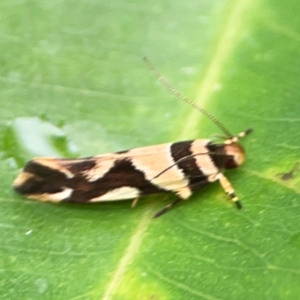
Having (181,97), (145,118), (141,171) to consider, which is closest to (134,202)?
(141,171)

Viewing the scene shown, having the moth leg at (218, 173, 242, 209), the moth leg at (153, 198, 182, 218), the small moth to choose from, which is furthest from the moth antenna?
the moth leg at (153, 198, 182, 218)

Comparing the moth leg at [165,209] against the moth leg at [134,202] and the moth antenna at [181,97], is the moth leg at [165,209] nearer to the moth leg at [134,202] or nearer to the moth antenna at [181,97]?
the moth leg at [134,202]

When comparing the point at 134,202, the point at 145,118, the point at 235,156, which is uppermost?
the point at 145,118

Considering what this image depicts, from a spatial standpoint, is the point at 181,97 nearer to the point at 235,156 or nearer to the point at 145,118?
the point at 145,118

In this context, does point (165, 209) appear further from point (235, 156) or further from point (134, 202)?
point (235, 156)

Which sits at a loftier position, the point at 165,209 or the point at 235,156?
the point at 235,156

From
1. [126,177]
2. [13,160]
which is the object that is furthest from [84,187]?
[13,160]

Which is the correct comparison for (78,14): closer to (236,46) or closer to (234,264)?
(236,46)
